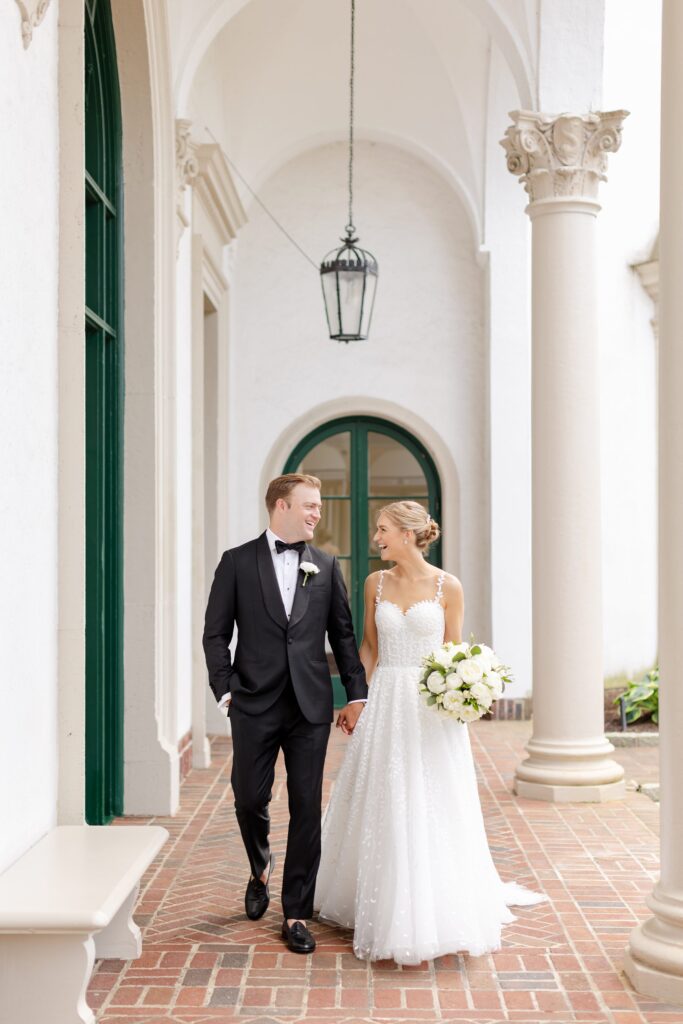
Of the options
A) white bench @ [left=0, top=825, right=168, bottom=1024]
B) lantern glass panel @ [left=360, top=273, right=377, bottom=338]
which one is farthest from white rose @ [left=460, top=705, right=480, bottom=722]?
lantern glass panel @ [left=360, top=273, right=377, bottom=338]

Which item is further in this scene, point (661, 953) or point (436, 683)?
point (436, 683)

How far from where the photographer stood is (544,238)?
883 cm

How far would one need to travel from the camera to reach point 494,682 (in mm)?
5148

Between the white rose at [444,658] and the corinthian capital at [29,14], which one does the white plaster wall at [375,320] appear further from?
the corinthian capital at [29,14]

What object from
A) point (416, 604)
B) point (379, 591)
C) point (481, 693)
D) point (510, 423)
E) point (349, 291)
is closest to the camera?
point (481, 693)

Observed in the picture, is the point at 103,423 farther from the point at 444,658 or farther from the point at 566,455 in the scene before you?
the point at 444,658

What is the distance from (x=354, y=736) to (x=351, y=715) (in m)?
0.30

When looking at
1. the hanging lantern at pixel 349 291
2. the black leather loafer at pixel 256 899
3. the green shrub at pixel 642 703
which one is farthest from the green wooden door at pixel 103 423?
the green shrub at pixel 642 703

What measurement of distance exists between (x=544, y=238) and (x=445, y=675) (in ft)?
15.1

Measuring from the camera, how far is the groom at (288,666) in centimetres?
534

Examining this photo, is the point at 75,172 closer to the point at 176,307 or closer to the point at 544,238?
the point at 176,307

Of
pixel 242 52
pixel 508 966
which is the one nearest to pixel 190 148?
pixel 242 52

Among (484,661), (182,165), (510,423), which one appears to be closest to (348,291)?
(182,165)

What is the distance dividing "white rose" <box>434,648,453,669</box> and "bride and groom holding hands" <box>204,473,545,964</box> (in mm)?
287
